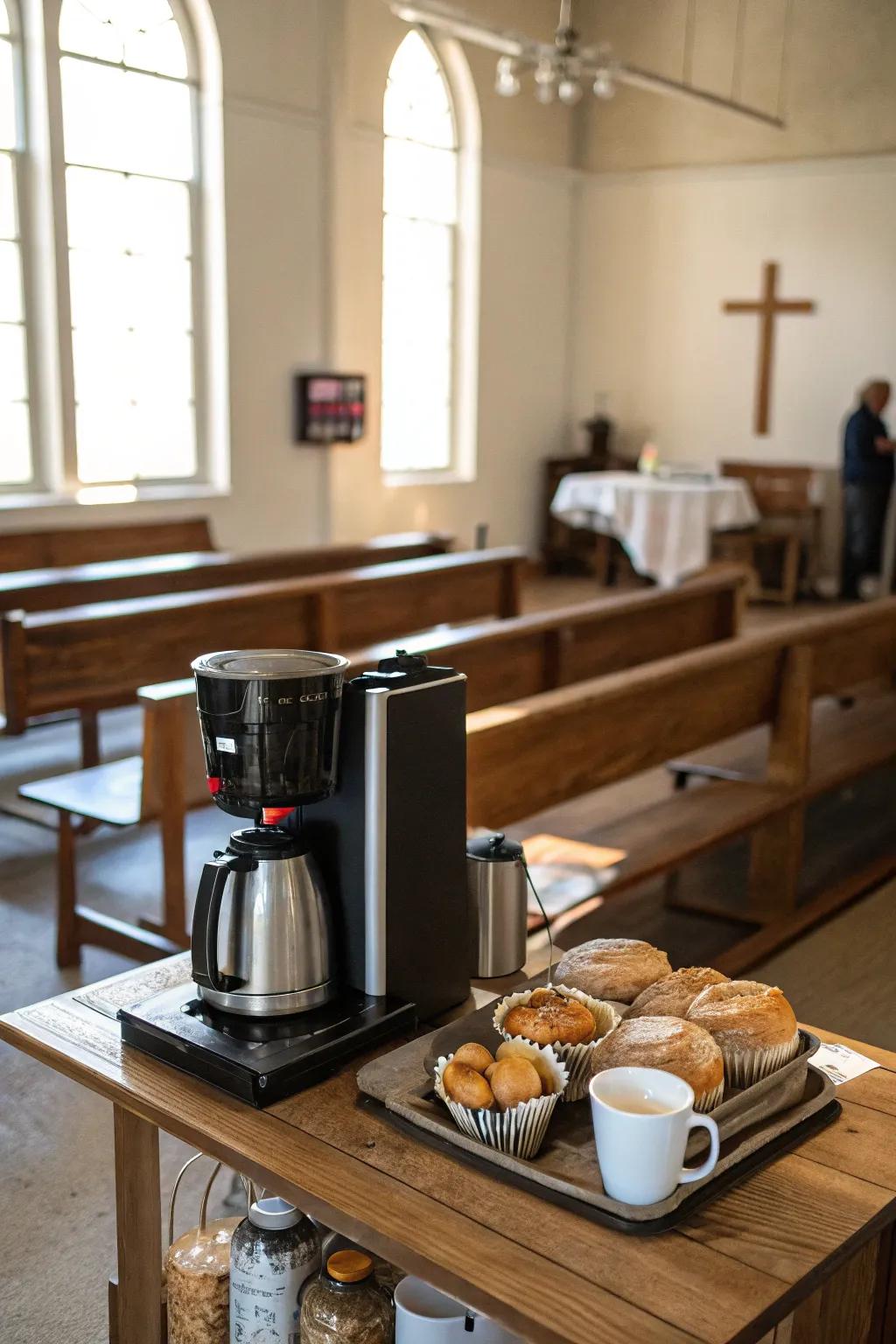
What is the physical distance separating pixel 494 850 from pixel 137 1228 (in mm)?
593

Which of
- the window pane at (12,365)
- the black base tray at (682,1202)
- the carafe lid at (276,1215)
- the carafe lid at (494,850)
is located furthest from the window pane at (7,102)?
the black base tray at (682,1202)

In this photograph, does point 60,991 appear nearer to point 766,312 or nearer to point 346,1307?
point 346,1307

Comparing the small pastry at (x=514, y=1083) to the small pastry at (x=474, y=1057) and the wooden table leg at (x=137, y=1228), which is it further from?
the wooden table leg at (x=137, y=1228)

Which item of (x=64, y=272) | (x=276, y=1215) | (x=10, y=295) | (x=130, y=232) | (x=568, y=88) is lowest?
(x=276, y=1215)

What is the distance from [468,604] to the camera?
5652mm

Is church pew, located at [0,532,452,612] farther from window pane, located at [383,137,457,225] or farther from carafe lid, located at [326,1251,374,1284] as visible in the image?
window pane, located at [383,137,457,225]

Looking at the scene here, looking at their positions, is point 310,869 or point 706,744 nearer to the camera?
point 310,869

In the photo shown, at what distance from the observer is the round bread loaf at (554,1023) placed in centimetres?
131

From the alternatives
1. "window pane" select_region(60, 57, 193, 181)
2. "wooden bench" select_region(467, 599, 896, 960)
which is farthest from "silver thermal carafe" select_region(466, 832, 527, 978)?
"window pane" select_region(60, 57, 193, 181)

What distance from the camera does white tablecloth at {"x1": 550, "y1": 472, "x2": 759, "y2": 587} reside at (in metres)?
9.20

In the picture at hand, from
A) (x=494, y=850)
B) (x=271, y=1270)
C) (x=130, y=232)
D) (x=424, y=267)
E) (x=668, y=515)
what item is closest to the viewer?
(x=271, y=1270)

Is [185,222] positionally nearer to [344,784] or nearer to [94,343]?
[94,343]

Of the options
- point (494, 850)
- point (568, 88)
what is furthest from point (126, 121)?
point (494, 850)

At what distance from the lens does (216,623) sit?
448 cm
